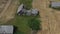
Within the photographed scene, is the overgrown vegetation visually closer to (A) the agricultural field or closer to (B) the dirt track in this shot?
(A) the agricultural field

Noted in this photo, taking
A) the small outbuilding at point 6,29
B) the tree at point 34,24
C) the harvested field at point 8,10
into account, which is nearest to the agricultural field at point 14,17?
the harvested field at point 8,10

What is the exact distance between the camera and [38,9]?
1258 centimetres

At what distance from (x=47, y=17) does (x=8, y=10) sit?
8.76 ft

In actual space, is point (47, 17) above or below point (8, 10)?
below

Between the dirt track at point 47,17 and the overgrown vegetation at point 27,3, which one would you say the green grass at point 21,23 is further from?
the overgrown vegetation at point 27,3

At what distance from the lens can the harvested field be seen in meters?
11.9

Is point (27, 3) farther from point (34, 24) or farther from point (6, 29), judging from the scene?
point (6, 29)

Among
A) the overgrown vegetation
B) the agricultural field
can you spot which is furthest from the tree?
the overgrown vegetation

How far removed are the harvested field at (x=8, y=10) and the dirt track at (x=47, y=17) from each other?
139 cm

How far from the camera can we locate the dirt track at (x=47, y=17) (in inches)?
424

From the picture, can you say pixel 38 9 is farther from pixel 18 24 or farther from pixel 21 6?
pixel 18 24

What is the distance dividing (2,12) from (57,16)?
140 inches

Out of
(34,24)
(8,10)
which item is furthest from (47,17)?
(8,10)

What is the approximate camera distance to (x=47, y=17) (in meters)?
11.8
